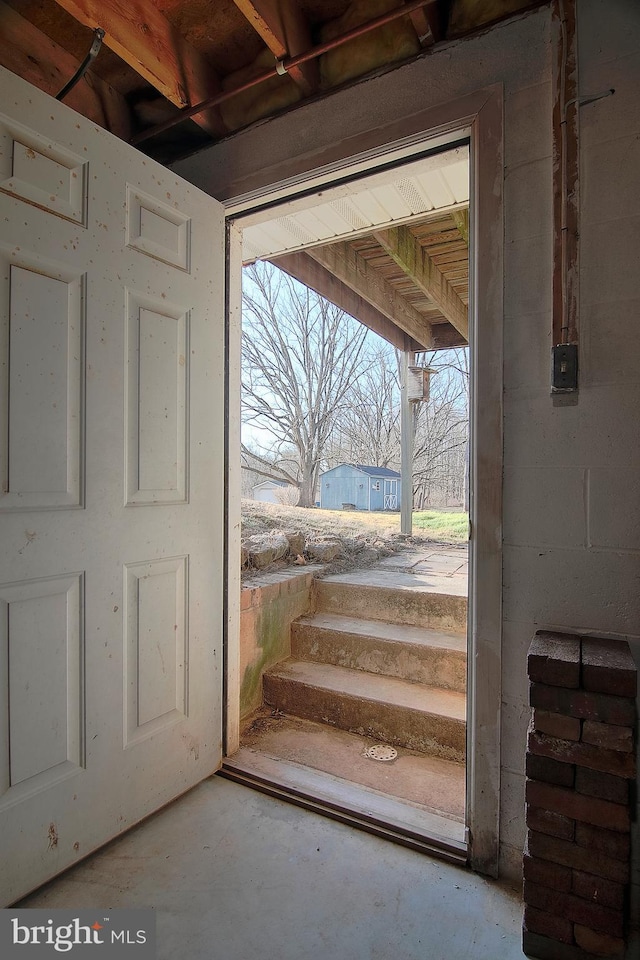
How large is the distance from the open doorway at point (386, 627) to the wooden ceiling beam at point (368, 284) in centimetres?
1

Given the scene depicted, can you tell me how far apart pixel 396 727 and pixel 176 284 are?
2111mm

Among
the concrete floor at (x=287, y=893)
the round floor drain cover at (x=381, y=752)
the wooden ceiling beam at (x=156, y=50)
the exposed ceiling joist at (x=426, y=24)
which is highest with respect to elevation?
the wooden ceiling beam at (x=156, y=50)

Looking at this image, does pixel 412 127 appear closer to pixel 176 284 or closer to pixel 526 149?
pixel 526 149

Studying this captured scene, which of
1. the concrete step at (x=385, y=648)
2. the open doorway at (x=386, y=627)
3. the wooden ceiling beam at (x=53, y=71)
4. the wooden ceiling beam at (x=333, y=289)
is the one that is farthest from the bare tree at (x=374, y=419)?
the wooden ceiling beam at (x=53, y=71)

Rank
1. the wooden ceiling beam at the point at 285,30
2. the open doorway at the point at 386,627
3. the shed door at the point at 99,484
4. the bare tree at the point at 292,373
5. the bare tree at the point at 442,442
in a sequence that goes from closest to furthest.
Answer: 1. the shed door at the point at 99,484
2. the wooden ceiling beam at the point at 285,30
3. the open doorway at the point at 386,627
4. the bare tree at the point at 292,373
5. the bare tree at the point at 442,442

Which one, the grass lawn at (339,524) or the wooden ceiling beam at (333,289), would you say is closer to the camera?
the wooden ceiling beam at (333,289)

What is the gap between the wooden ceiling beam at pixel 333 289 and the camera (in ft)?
10.3

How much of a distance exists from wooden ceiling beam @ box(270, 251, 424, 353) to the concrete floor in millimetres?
2634

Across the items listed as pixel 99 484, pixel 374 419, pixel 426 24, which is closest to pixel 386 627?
→ pixel 99 484

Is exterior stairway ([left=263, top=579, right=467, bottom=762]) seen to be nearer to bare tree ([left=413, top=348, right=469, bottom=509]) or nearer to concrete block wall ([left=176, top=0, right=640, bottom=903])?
concrete block wall ([left=176, top=0, right=640, bottom=903])

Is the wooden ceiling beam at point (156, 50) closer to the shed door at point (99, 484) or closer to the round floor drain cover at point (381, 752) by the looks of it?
the shed door at point (99, 484)

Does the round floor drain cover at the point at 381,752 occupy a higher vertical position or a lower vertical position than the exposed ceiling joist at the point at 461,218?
lower

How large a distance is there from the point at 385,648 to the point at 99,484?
176 centimetres

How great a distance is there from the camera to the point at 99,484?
4.93 ft
